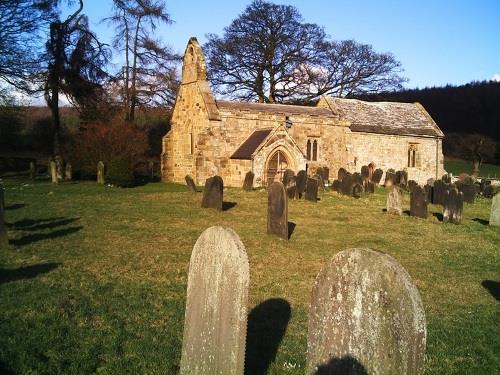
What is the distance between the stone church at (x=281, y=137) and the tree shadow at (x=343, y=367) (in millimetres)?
21930

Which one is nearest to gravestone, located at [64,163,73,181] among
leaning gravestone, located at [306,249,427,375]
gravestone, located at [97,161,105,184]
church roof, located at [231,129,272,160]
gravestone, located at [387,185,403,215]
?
gravestone, located at [97,161,105,184]

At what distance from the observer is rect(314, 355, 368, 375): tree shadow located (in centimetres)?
350

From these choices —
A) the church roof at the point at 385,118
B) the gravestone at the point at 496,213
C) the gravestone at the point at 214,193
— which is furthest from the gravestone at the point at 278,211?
the church roof at the point at 385,118

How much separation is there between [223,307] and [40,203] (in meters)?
14.2

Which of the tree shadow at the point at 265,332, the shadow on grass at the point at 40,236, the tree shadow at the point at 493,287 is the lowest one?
the tree shadow at the point at 493,287

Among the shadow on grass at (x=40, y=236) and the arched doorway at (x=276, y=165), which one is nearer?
the shadow on grass at (x=40, y=236)

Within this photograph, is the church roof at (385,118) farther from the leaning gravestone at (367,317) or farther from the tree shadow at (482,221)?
the leaning gravestone at (367,317)

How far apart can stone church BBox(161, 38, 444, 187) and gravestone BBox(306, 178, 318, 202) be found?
6.28 m

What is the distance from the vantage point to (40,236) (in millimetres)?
10812

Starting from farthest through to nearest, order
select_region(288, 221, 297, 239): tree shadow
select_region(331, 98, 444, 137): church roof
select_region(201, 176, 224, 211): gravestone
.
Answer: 1. select_region(331, 98, 444, 137): church roof
2. select_region(201, 176, 224, 211): gravestone
3. select_region(288, 221, 297, 239): tree shadow

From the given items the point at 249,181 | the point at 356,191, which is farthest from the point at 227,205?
the point at 356,191

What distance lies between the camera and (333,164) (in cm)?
3098

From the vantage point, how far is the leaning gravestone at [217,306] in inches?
152

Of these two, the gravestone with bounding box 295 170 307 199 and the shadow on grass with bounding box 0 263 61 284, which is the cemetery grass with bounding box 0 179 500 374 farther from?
the gravestone with bounding box 295 170 307 199
